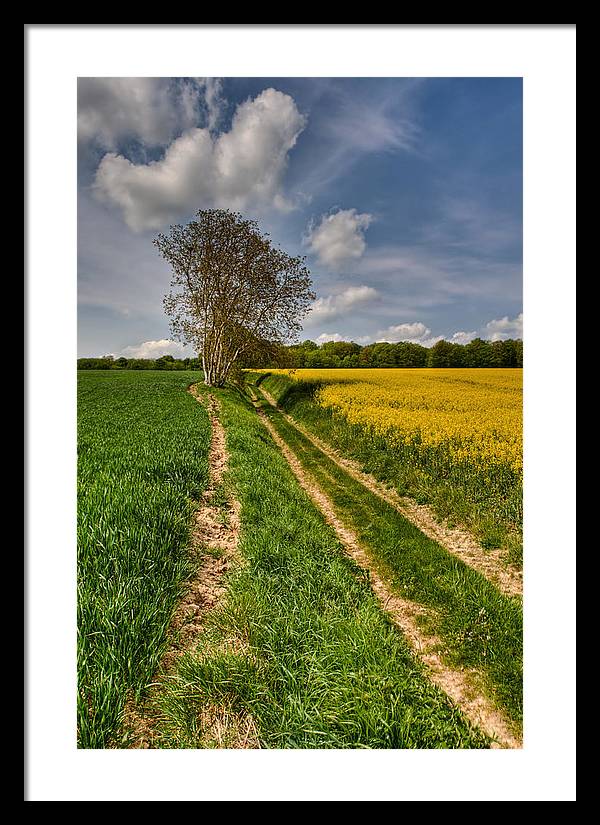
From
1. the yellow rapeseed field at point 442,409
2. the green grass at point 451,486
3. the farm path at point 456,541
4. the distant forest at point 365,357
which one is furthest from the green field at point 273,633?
the distant forest at point 365,357

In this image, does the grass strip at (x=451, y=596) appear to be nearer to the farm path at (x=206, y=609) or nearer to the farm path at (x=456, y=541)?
the farm path at (x=456, y=541)

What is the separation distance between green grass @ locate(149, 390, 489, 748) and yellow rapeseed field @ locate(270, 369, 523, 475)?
456cm

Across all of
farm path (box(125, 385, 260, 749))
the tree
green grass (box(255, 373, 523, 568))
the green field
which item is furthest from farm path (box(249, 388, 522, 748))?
the tree

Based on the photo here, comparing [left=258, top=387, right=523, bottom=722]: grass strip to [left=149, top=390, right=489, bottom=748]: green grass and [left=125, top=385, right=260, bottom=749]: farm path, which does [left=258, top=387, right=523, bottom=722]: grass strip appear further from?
[left=125, top=385, right=260, bottom=749]: farm path

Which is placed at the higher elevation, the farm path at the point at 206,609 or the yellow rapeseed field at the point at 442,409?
the yellow rapeseed field at the point at 442,409

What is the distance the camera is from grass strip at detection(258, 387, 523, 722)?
2.69 m

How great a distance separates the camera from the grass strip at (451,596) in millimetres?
2693

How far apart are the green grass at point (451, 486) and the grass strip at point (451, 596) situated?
0.73 meters
